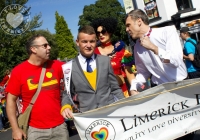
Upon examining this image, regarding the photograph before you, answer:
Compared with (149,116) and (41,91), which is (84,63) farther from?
(149,116)

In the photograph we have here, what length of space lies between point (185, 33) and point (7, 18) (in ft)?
42.7

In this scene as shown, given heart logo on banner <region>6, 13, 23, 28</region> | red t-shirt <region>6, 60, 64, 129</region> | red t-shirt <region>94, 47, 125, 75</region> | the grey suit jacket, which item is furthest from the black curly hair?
heart logo on banner <region>6, 13, 23, 28</region>

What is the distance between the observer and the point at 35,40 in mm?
3553

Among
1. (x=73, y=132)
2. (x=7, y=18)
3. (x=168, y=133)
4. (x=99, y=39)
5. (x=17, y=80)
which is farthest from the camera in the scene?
(x=7, y=18)


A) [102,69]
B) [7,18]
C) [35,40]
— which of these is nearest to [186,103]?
[102,69]

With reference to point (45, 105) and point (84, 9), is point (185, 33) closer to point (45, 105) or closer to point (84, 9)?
point (45, 105)

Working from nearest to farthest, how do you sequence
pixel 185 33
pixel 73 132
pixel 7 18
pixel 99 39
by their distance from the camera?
pixel 99 39 < pixel 185 33 < pixel 73 132 < pixel 7 18

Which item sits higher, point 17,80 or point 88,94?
point 17,80

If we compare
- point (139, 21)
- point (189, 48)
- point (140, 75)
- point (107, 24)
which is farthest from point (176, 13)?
point (139, 21)

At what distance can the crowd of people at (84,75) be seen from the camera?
3.05 meters

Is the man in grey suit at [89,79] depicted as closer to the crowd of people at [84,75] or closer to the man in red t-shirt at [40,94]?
the crowd of people at [84,75]

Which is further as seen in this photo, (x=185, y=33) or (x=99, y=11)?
(x=99, y=11)

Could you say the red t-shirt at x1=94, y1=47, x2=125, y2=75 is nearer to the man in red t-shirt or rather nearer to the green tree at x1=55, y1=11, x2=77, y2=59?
the man in red t-shirt

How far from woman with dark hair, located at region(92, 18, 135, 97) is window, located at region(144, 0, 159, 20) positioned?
19.7m
